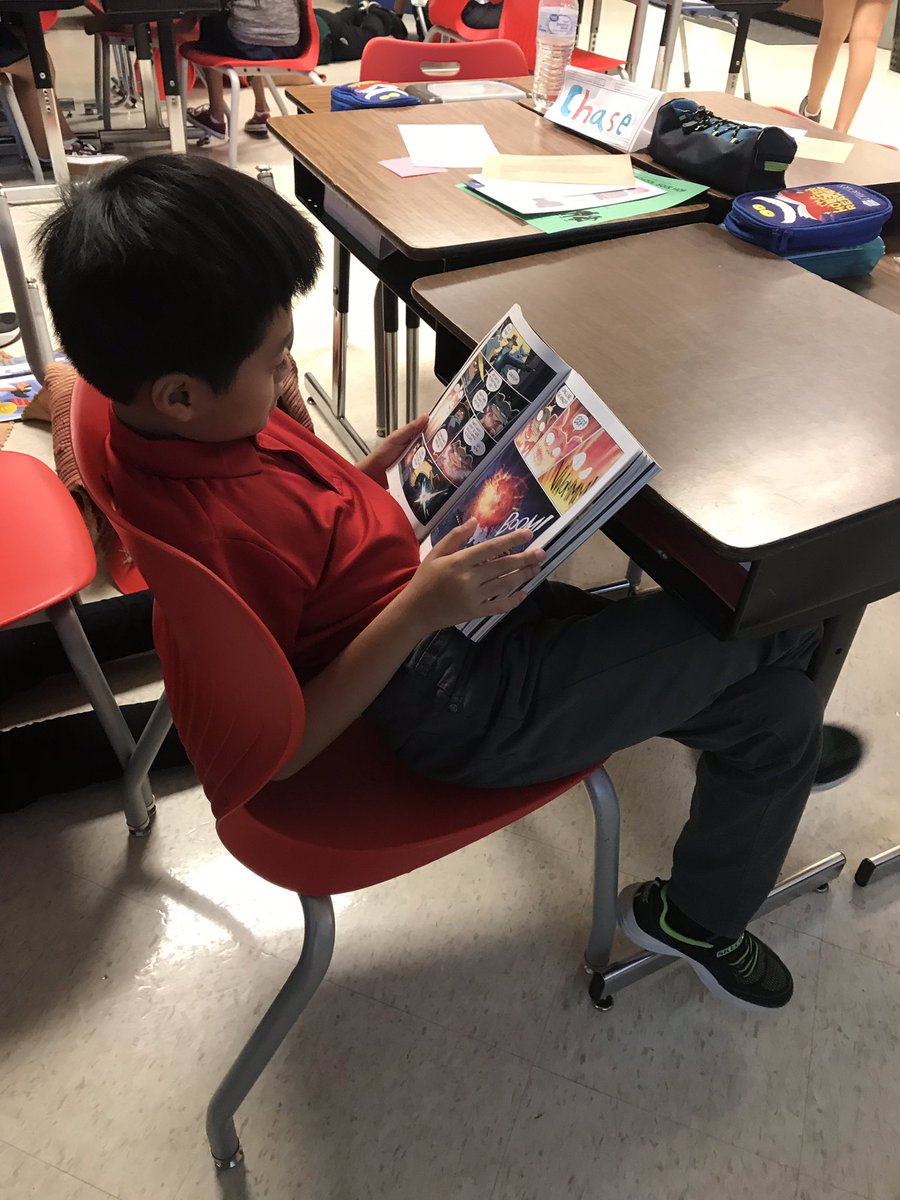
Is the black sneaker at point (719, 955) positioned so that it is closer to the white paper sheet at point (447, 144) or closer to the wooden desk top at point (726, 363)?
the wooden desk top at point (726, 363)

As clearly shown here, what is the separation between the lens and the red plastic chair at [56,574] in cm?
115

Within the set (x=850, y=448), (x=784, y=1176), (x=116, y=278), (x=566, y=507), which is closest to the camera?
(x=116, y=278)

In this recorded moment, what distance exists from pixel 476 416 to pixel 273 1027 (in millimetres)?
658

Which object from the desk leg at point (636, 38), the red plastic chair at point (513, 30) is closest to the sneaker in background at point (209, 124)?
the red plastic chair at point (513, 30)

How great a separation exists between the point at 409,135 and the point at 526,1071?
5.07 ft

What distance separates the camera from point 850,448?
896mm

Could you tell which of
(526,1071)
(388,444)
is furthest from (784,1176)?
(388,444)

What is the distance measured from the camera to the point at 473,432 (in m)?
0.95

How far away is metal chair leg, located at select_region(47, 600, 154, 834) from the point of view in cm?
120

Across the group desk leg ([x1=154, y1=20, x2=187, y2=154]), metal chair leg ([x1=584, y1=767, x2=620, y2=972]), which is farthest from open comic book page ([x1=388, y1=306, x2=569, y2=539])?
desk leg ([x1=154, y1=20, x2=187, y2=154])

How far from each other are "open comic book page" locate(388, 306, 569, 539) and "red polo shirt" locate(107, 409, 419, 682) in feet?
0.14

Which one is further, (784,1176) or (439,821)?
(784,1176)

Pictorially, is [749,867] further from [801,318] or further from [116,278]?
[116,278]

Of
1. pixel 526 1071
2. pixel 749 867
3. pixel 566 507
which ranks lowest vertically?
pixel 526 1071
